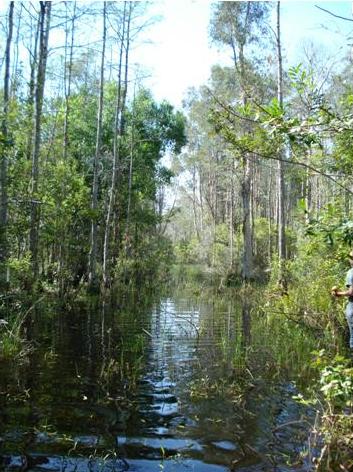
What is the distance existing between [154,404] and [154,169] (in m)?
19.7

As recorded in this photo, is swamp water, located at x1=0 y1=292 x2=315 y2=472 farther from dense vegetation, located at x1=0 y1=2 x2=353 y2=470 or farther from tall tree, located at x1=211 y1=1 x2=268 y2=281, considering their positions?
tall tree, located at x1=211 y1=1 x2=268 y2=281

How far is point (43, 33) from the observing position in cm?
1305

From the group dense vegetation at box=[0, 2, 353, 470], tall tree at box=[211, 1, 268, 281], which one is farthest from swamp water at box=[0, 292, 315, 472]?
tall tree at box=[211, 1, 268, 281]

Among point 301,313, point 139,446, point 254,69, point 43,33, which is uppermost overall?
point 254,69

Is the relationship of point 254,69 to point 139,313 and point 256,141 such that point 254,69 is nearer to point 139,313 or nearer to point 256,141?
point 139,313

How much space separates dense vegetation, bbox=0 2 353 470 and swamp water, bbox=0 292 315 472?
74 centimetres

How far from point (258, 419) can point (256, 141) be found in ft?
9.49

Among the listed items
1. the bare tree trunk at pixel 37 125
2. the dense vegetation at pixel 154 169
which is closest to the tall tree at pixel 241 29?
the dense vegetation at pixel 154 169

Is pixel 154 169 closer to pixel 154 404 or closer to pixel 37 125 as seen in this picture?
pixel 37 125

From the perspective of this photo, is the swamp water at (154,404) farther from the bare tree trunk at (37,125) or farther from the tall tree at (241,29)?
the tall tree at (241,29)

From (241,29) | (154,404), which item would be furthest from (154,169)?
(154,404)

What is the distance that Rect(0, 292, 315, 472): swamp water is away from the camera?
393 cm

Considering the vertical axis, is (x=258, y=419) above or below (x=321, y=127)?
below

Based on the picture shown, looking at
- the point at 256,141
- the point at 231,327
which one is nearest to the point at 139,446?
the point at 256,141
